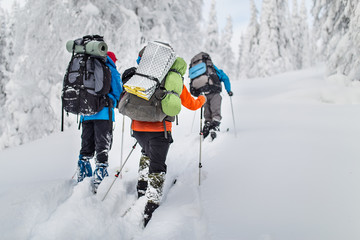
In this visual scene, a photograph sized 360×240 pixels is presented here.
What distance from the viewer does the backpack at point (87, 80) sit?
2.96 m

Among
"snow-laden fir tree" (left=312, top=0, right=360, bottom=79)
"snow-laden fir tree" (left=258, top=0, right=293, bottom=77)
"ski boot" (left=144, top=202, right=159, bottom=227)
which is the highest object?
"snow-laden fir tree" (left=258, top=0, right=293, bottom=77)

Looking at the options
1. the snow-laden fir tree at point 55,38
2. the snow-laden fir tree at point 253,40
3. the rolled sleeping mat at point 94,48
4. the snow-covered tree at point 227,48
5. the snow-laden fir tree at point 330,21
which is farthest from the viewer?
the snow-covered tree at point 227,48

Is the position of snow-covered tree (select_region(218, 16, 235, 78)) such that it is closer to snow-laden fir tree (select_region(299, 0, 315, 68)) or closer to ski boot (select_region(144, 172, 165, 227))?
snow-laden fir tree (select_region(299, 0, 315, 68))

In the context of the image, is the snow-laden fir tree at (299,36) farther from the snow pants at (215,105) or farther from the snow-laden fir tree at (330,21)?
the snow pants at (215,105)

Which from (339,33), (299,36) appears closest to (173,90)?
(339,33)

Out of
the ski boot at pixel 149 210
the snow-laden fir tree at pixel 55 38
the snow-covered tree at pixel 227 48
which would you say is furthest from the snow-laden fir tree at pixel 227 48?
the ski boot at pixel 149 210

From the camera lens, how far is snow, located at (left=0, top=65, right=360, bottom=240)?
2.06 m

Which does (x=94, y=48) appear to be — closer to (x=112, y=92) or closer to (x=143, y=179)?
(x=112, y=92)

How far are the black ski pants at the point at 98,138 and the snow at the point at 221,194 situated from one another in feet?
1.29

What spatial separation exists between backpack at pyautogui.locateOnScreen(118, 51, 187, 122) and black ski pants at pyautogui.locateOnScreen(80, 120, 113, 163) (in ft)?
2.57

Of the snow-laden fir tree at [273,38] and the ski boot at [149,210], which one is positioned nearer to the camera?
the ski boot at [149,210]

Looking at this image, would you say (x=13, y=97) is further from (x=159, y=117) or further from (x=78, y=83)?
(x=159, y=117)

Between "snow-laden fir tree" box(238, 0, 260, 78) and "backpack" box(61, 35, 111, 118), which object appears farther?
"snow-laden fir tree" box(238, 0, 260, 78)

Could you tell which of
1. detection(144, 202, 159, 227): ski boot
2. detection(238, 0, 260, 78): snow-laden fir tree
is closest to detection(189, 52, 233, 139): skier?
detection(144, 202, 159, 227): ski boot
